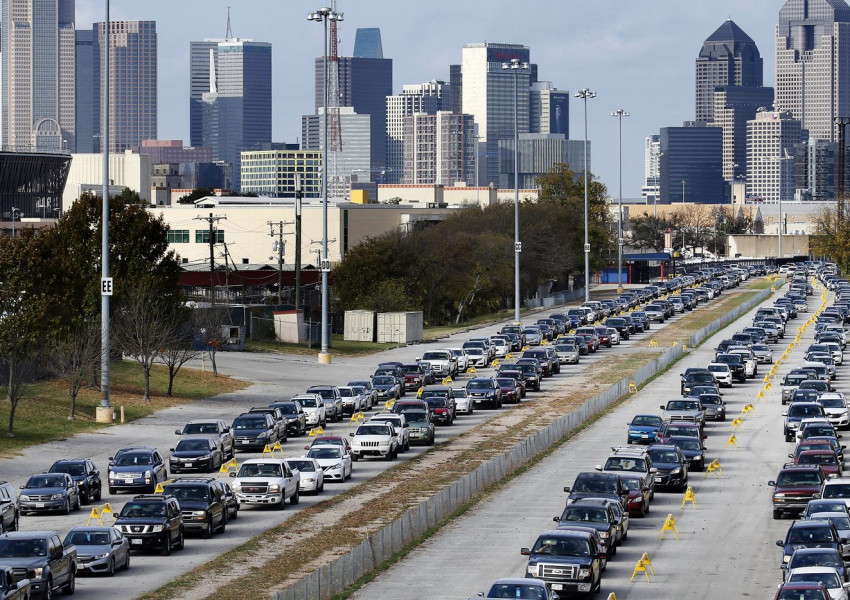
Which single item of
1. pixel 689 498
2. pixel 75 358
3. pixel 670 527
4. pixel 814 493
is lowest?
pixel 670 527

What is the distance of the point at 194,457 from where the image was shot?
4588 centimetres

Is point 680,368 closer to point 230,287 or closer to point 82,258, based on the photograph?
point 82,258

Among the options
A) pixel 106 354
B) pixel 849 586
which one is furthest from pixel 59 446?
pixel 849 586

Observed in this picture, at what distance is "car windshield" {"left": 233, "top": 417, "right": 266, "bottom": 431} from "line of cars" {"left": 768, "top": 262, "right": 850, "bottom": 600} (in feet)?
54.2

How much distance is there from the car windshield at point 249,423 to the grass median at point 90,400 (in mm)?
6248

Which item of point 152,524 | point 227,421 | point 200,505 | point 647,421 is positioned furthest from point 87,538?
point 227,421

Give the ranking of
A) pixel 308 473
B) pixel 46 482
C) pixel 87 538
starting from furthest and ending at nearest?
1. pixel 308 473
2. pixel 46 482
3. pixel 87 538

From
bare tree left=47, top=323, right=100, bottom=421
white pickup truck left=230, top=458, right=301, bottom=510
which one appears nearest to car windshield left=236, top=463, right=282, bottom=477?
white pickup truck left=230, top=458, right=301, bottom=510

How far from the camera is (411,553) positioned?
3450 centimetres

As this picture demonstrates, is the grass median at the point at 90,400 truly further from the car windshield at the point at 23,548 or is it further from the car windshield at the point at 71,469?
the car windshield at the point at 23,548

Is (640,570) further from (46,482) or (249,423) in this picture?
(249,423)

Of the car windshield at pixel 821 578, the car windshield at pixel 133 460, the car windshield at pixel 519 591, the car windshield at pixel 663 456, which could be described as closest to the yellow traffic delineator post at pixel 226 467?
the car windshield at pixel 133 460

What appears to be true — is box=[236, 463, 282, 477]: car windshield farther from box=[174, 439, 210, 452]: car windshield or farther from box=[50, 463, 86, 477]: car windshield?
box=[174, 439, 210, 452]: car windshield

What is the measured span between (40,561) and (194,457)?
1691 centimetres
